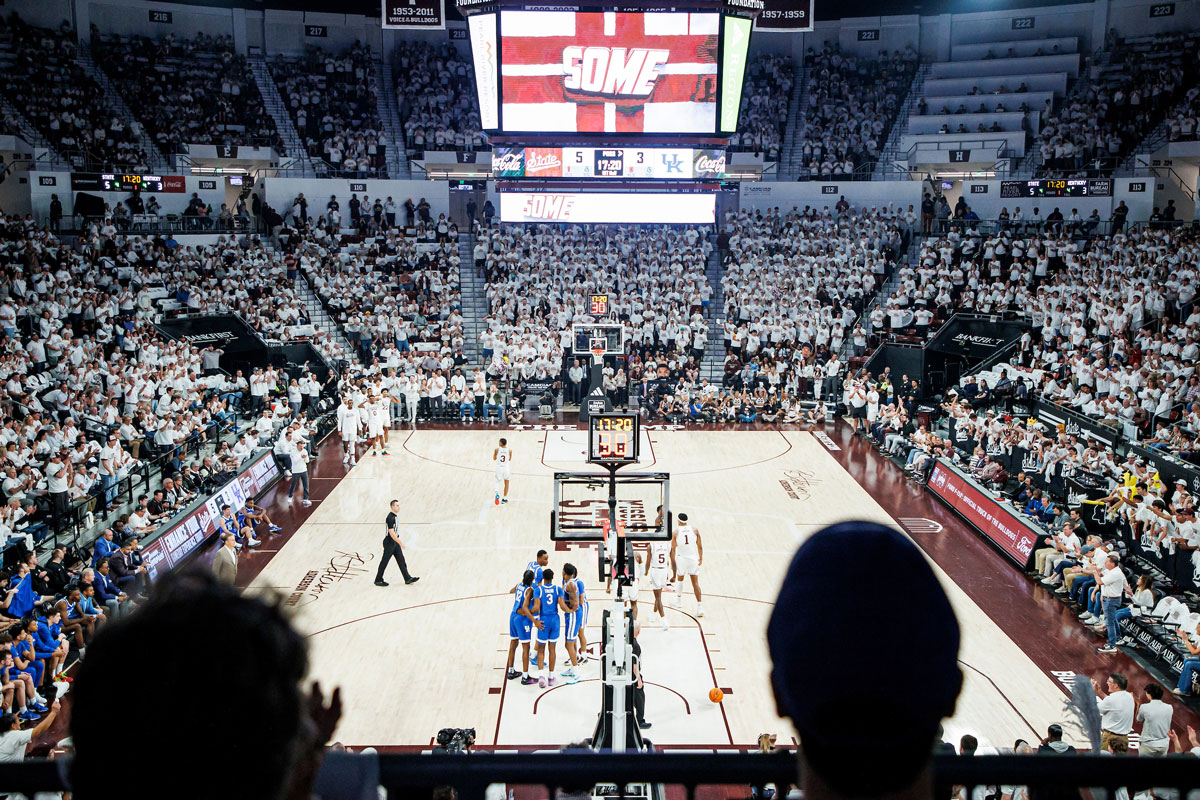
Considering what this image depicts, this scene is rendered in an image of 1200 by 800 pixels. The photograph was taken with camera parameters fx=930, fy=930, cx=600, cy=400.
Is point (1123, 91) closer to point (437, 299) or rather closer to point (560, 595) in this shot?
point (437, 299)

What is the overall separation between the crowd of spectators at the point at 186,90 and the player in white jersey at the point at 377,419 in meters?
19.3

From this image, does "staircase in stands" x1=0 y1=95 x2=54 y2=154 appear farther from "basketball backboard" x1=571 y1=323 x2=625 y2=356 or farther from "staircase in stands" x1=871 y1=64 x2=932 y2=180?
"staircase in stands" x1=871 y1=64 x2=932 y2=180

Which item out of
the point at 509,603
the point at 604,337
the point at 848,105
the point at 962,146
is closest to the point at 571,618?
the point at 509,603

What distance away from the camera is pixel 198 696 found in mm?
1141

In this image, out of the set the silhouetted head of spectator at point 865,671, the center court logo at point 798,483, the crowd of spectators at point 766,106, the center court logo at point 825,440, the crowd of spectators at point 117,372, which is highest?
the crowd of spectators at point 766,106

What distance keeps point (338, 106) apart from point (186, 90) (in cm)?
619

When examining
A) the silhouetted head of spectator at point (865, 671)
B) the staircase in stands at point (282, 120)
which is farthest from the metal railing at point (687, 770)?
the staircase in stands at point (282, 120)

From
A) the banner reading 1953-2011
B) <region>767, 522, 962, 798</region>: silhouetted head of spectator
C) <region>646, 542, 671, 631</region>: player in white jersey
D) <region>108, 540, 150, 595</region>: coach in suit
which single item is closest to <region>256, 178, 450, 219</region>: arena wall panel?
the banner reading 1953-2011

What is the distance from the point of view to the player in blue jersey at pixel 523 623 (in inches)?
469

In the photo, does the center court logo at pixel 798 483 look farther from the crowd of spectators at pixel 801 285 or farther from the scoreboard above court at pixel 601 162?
the scoreboard above court at pixel 601 162

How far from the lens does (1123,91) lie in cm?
3684

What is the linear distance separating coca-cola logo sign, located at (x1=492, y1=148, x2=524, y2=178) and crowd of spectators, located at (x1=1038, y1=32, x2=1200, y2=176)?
2100 cm

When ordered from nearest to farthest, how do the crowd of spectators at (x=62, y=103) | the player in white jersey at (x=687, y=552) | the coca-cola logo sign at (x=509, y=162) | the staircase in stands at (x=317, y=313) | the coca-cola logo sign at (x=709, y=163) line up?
the player in white jersey at (x=687, y=552), the coca-cola logo sign at (x=509, y=162), the coca-cola logo sign at (x=709, y=163), the staircase in stands at (x=317, y=313), the crowd of spectators at (x=62, y=103)

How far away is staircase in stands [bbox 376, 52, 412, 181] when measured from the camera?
40.9m
